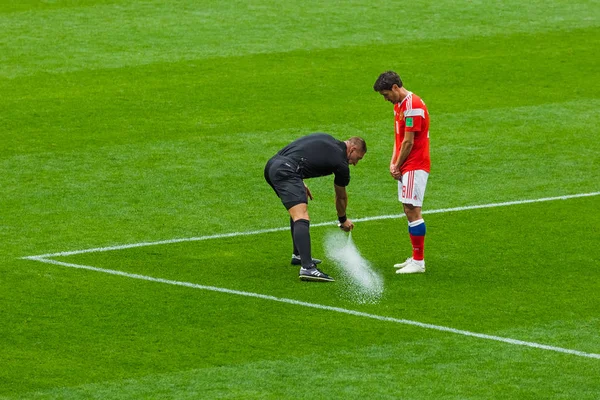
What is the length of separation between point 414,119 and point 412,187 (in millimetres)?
677

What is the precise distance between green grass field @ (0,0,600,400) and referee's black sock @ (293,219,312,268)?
24 cm

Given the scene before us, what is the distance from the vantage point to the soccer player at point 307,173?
1189cm

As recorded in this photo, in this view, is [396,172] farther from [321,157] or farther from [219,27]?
[219,27]

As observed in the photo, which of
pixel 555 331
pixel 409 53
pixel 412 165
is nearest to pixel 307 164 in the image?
pixel 412 165

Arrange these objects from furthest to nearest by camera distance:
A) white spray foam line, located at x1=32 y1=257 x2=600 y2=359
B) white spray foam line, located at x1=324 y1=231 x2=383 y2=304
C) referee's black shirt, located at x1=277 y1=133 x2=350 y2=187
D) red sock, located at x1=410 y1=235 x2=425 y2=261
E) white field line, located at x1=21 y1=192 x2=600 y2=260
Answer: white field line, located at x1=21 y1=192 x2=600 y2=260
red sock, located at x1=410 y1=235 x2=425 y2=261
referee's black shirt, located at x1=277 y1=133 x2=350 y2=187
white spray foam line, located at x1=324 y1=231 x2=383 y2=304
white spray foam line, located at x1=32 y1=257 x2=600 y2=359

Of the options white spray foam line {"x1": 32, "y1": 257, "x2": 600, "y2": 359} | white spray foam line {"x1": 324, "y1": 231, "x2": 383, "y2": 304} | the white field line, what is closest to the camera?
white spray foam line {"x1": 32, "y1": 257, "x2": 600, "y2": 359}

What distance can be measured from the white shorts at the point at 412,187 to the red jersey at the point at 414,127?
0.18 feet

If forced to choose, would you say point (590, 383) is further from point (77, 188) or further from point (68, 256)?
point (77, 188)

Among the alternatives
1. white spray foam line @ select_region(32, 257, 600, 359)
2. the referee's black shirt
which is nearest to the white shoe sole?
the referee's black shirt

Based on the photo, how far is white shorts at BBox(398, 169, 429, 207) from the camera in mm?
12172

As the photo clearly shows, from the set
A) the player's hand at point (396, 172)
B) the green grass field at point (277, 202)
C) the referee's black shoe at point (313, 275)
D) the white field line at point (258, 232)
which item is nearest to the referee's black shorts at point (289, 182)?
the referee's black shoe at point (313, 275)

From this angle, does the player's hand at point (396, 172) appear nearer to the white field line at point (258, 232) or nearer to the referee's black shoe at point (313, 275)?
the referee's black shoe at point (313, 275)

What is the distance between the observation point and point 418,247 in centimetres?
1219

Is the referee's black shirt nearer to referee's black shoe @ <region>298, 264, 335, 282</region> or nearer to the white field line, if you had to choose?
referee's black shoe @ <region>298, 264, 335, 282</region>
